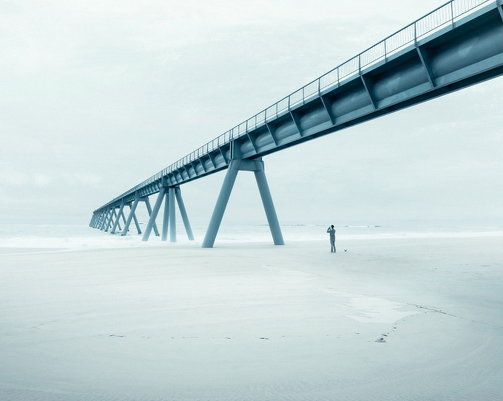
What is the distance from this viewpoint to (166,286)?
8.67m

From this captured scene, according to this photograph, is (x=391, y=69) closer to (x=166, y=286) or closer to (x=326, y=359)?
(x=166, y=286)

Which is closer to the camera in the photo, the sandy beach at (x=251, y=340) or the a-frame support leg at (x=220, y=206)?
the sandy beach at (x=251, y=340)

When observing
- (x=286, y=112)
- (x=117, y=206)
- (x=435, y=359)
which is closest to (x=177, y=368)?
(x=435, y=359)

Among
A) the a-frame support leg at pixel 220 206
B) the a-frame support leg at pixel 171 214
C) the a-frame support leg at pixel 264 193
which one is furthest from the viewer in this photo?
the a-frame support leg at pixel 171 214

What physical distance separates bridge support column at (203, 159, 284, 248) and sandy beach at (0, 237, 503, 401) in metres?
13.9

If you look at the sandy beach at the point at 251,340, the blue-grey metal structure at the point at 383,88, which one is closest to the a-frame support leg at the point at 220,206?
the blue-grey metal structure at the point at 383,88

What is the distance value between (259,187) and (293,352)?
67.6 feet

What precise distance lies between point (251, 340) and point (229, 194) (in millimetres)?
19062

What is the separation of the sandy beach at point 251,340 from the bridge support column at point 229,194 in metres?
13.9

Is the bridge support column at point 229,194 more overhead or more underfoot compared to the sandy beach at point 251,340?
more overhead

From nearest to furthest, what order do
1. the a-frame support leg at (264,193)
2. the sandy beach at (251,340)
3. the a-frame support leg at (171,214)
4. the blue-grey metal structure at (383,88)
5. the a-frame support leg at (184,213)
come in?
the sandy beach at (251,340)
the blue-grey metal structure at (383,88)
the a-frame support leg at (264,193)
the a-frame support leg at (171,214)
the a-frame support leg at (184,213)

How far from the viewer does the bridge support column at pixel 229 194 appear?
75.9 feet

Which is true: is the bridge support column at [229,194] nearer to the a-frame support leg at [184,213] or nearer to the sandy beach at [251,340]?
the sandy beach at [251,340]

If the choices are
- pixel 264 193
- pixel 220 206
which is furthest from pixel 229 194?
pixel 264 193
